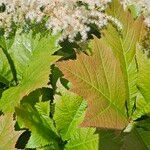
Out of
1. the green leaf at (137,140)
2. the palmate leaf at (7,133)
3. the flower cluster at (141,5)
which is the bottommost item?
the green leaf at (137,140)

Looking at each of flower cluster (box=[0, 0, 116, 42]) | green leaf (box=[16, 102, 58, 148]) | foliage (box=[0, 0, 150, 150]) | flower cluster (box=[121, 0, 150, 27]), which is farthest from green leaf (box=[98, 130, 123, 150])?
flower cluster (box=[121, 0, 150, 27])

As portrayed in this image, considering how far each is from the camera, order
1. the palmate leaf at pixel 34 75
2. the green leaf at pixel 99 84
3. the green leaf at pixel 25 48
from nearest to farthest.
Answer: the green leaf at pixel 99 84, the palmate leaf at pixel 34 75, the green leaf at pixel 25 48

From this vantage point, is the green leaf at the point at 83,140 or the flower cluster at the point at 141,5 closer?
the green leaf at the point at 83,140

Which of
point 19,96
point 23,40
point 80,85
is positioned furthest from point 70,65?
point 23,40

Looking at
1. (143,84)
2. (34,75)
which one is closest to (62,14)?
(34,75)

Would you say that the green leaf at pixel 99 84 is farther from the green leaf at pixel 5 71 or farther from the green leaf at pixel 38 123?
the green leaf at pixel 5 71

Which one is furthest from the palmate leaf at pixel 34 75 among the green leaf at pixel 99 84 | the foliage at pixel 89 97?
the green leaf at pixel 99 84

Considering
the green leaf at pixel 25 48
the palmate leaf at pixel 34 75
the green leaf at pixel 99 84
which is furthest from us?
the green leaf at pixel 25 48

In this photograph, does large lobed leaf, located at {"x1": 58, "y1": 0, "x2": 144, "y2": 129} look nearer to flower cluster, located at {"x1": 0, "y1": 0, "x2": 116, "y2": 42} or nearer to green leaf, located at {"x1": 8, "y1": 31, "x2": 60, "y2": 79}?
flower cluster, located at {"x1": 0, "y1": 0, "x2": 116, "y2": 42}
